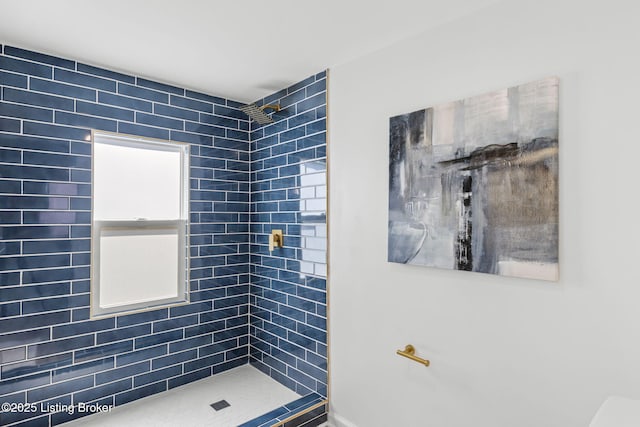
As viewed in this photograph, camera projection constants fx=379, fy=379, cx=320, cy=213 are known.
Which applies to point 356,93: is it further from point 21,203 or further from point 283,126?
point 21,203

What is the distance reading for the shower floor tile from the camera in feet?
7.39

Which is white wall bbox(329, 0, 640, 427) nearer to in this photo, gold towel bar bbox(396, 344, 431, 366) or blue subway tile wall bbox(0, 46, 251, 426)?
gold towel bar bbox(396, 344, 431, 366)

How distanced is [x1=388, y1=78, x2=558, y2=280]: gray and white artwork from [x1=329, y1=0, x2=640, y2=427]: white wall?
6 cm

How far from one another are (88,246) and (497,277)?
2.23 m

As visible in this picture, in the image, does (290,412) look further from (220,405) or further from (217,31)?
(217,31)

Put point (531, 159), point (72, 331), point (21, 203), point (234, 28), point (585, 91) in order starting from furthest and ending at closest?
point (72, 331) → point (21, 203) → point (234, 28) → point (531, 159) → point (585, 91)

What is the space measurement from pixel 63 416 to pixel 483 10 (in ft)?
9.94

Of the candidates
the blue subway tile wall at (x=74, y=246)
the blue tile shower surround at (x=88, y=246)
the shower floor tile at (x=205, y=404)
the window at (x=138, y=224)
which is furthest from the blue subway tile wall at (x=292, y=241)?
the window at (x=138, y=224)

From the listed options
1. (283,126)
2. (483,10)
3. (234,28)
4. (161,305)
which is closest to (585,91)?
(483,10)

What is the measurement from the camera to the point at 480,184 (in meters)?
1.60

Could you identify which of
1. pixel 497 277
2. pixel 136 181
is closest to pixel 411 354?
pixel 497 277

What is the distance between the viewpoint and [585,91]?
135 cm

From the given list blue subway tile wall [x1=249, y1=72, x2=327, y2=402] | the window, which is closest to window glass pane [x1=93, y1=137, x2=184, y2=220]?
the window

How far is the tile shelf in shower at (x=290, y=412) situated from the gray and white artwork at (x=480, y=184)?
1095 millimetres
